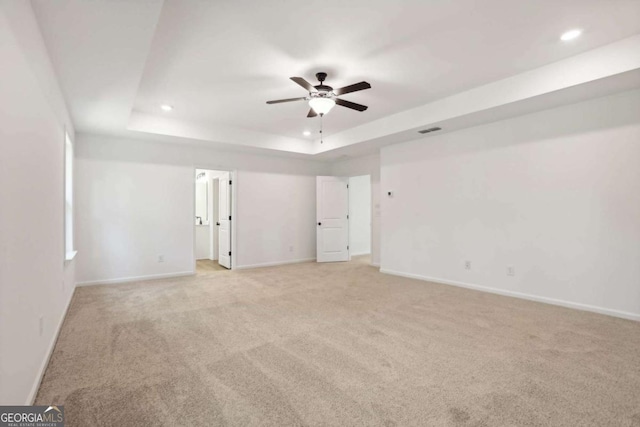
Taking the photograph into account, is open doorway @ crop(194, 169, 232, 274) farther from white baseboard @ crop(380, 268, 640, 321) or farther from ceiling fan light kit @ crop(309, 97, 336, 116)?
white baseboard @ crop(380, 268, 640, 321)

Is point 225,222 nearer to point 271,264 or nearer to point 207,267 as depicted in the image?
point 207,267

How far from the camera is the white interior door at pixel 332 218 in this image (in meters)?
7.34

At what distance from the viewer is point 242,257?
6.52 m

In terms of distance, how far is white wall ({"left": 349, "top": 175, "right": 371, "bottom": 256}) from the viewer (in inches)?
339

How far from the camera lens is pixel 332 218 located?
7.43m

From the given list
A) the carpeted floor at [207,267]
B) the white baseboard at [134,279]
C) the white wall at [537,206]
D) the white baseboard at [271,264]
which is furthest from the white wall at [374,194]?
the white baseboard at [134,279]

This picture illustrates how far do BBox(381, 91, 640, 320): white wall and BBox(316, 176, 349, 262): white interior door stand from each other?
2077 millimetres

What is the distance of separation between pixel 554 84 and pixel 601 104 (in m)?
0.80

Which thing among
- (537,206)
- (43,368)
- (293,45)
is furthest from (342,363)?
(537,206)

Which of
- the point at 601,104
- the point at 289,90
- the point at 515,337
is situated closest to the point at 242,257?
the point at 289,90

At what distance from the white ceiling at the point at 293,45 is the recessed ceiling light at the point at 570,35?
6 centimetres

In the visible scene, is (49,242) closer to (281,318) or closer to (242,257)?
(281,318)

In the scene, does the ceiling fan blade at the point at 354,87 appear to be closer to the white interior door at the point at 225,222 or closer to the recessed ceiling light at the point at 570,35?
the recessed ceiling light at the point at 570,35

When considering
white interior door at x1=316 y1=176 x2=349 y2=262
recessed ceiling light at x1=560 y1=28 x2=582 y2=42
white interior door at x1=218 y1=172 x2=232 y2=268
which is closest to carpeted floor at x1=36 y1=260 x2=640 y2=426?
white interior door at x1=218 y1=172 x2=232 y2=268
